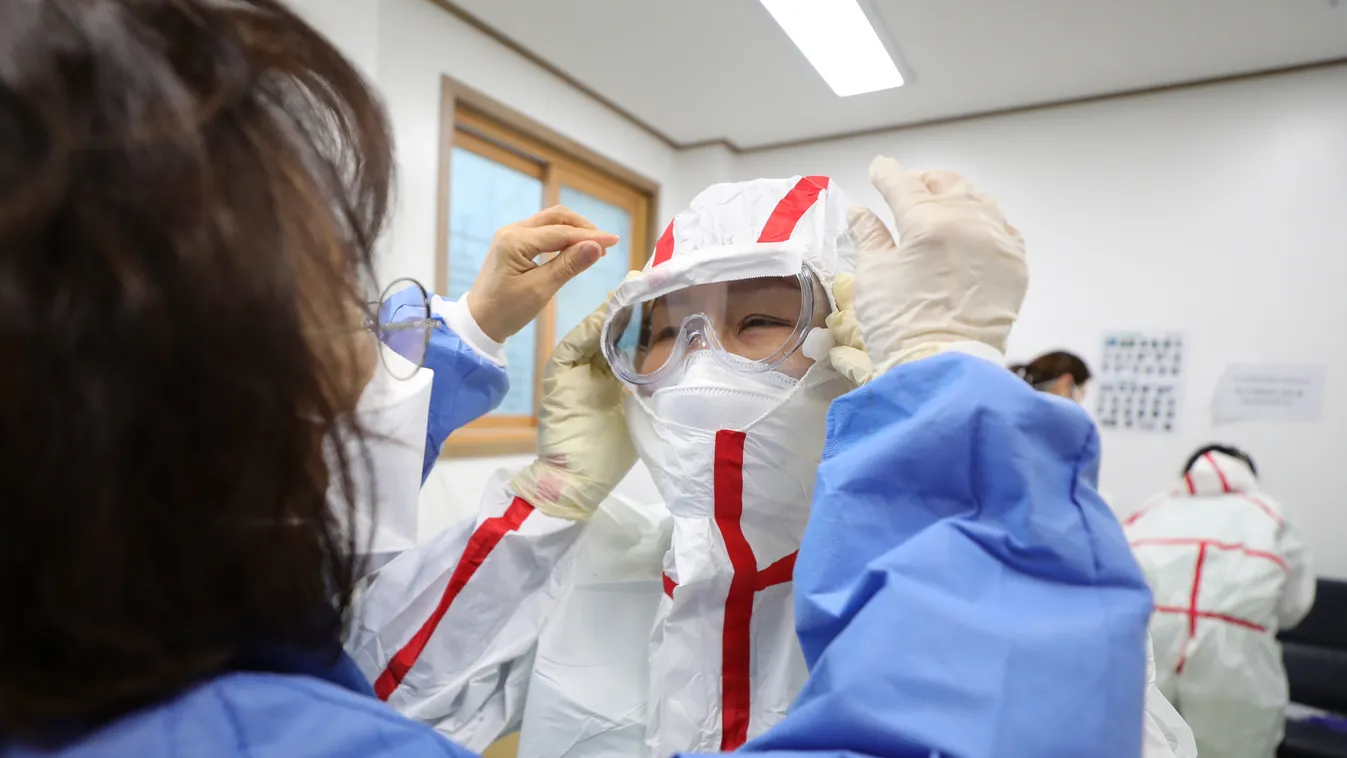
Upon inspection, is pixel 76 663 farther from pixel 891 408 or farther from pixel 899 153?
pixel 899 153

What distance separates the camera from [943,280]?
31.2 inches

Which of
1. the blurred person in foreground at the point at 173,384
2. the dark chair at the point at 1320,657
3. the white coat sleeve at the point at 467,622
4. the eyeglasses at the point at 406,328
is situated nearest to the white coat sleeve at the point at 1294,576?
the dark chair at the point at 1320,657

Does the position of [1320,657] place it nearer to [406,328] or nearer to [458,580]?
[458,580]

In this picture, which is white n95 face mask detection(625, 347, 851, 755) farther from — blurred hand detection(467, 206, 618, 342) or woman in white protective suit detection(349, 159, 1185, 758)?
blurred hand detection(467, 206, 618, 342)

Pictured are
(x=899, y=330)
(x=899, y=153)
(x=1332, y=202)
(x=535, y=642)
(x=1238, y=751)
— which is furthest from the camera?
(x=899, y=153)

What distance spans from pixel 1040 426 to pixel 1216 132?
2906mm

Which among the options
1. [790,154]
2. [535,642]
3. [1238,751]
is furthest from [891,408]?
[790,154]

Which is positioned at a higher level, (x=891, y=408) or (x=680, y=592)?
(x=891, y=408)

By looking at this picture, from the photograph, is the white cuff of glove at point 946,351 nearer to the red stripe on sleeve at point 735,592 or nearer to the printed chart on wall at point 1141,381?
the red stripe on sleeve at point 735,592

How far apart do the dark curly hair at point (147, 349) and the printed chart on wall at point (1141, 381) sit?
3.16 m

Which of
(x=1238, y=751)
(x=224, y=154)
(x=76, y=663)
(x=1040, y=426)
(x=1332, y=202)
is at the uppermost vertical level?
(x=1332, y=202)

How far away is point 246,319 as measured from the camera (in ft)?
1.25

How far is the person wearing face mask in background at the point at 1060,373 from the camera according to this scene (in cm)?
259

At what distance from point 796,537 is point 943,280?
442mm
